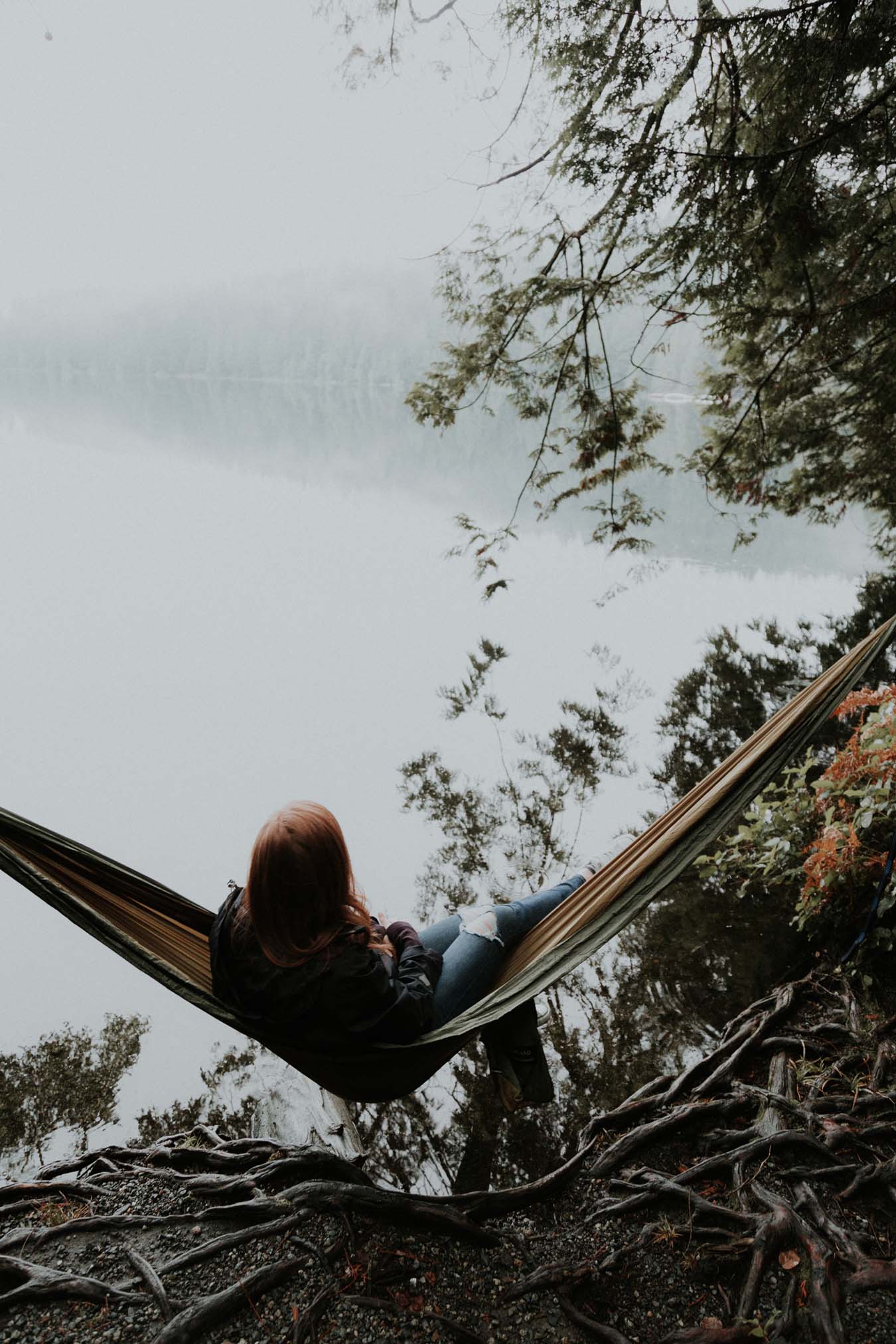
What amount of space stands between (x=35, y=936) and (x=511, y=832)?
1948 millimetres

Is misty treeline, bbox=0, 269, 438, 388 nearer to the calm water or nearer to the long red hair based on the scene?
the calm water

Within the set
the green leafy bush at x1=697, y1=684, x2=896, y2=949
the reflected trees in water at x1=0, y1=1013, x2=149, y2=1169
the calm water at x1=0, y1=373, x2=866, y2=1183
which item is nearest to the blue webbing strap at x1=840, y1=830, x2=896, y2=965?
the green leafy bush at x1=697, y1=684, x2=896, y2=949

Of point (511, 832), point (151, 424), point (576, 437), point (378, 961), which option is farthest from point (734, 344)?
point (151, 424)

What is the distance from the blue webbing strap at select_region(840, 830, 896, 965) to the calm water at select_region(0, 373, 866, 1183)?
55 cm

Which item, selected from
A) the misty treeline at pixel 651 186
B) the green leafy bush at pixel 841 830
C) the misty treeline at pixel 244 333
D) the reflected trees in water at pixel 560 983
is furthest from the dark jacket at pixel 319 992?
the misty treeline at pixel 244 333

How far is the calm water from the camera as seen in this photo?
299cm

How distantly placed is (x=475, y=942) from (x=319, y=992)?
0.38 meters

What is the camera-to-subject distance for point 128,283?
53.2 metres

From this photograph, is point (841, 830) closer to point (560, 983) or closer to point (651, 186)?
point (560, 983)

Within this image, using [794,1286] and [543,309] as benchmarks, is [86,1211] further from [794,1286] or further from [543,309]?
[543,309]

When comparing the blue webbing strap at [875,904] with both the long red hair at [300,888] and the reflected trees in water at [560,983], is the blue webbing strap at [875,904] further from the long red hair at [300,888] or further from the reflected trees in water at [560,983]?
the long red hair at [300,888]

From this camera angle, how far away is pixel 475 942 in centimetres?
145

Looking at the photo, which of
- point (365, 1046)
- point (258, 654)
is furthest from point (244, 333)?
point (365, 1046)

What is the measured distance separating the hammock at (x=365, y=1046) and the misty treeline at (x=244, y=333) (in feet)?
116
